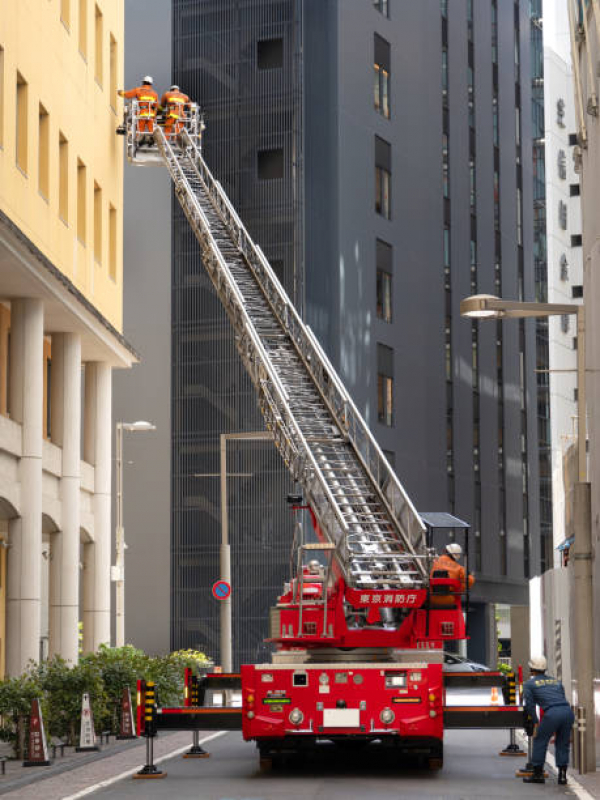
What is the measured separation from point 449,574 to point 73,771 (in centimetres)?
590

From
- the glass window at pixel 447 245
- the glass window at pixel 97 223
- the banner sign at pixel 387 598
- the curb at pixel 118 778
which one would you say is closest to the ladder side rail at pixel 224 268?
the glass window at pixel 97 223

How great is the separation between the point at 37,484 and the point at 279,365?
5.80 meters

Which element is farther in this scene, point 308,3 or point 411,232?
point 411,232

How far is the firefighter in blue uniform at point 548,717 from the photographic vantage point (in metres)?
17.5

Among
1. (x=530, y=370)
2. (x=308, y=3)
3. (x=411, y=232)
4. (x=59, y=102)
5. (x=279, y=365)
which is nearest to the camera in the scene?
(x=279, y=365)

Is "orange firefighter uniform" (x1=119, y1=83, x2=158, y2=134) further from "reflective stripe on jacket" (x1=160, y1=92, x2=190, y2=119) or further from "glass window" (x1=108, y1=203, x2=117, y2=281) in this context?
"glass window" (x1=108, y1=203, x2=117, y2=281)

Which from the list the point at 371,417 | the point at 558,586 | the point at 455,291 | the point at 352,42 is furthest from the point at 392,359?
the point at 558,586

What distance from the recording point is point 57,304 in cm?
3044

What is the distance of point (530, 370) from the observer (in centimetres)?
7725

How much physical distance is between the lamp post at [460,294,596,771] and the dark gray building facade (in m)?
35.0

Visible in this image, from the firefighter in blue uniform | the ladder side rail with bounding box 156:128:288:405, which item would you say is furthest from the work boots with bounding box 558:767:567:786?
the ladder side rail with bounding box 156:128:288:405

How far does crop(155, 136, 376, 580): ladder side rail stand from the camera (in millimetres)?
21031

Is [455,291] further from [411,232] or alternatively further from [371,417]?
[371,417]

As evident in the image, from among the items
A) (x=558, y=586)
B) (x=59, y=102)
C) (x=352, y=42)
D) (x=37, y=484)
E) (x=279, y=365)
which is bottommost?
Answer: (x=558, y=586)
